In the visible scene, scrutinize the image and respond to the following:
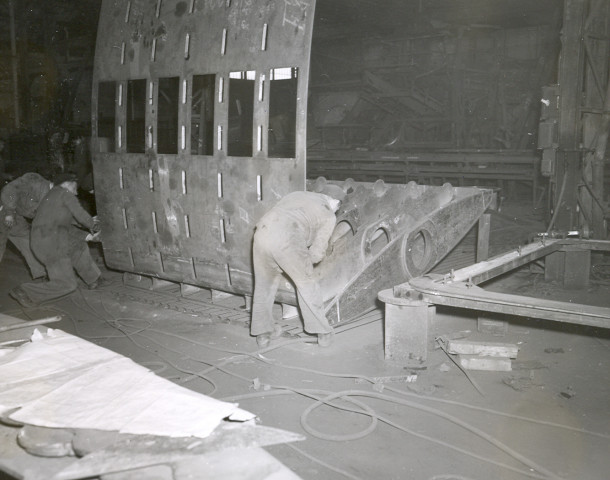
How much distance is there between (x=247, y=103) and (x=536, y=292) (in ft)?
14.8

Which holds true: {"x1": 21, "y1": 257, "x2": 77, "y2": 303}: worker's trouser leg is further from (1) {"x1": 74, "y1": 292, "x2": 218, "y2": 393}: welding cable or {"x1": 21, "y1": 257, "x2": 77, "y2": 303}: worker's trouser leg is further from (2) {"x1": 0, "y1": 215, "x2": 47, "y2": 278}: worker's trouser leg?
(2) {"x1": 0, "y1": 215, "x2": 47, "y2": 278}: worker's trouser leg

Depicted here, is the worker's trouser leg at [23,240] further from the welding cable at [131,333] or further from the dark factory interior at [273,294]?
the welding cable at [131,333]

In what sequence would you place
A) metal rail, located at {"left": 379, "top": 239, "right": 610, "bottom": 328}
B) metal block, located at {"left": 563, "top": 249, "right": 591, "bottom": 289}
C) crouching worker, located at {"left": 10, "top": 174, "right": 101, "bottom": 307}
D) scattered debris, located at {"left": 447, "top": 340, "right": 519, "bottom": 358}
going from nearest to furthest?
metal rail, located at {"left": 379, "top": 239, "right": 610, "bottom": 328}, scattered debris, located at {"left": 447, "top": 340, "right": 519, "bottom": 358}, metal block, located at {"left": 563, "top": 249, "right": 591, "bottom": 289}, crouching worker, located at {"left": 10, "top": 174, "right": 101, "bottom": 307}

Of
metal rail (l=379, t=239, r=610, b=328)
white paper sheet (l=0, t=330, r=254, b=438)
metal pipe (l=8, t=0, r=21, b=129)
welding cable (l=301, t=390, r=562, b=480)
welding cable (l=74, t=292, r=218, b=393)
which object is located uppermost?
metal pipe (l=8, t=0, r=21, b=129)

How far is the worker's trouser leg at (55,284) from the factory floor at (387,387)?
0.21 metres

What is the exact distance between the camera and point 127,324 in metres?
6.38

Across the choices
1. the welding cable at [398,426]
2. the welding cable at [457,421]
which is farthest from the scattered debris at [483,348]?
the welding cable at [398,426]

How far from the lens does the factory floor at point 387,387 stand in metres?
3.41

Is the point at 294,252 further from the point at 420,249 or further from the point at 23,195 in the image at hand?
the point at 23,195

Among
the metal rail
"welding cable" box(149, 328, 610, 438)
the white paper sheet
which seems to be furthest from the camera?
the metal rail

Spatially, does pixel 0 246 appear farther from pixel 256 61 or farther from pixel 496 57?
pixel 496 57

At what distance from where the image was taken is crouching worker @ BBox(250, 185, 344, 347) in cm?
511

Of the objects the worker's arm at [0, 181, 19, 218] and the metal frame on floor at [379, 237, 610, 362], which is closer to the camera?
the metal frame on floor at [379, 237, 610, 362]

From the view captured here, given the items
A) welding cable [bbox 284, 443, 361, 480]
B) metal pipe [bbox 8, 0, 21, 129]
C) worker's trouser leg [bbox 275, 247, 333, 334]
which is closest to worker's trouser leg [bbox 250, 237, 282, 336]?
worker's trouser leg [bbox 275, 247, 333, 334]
